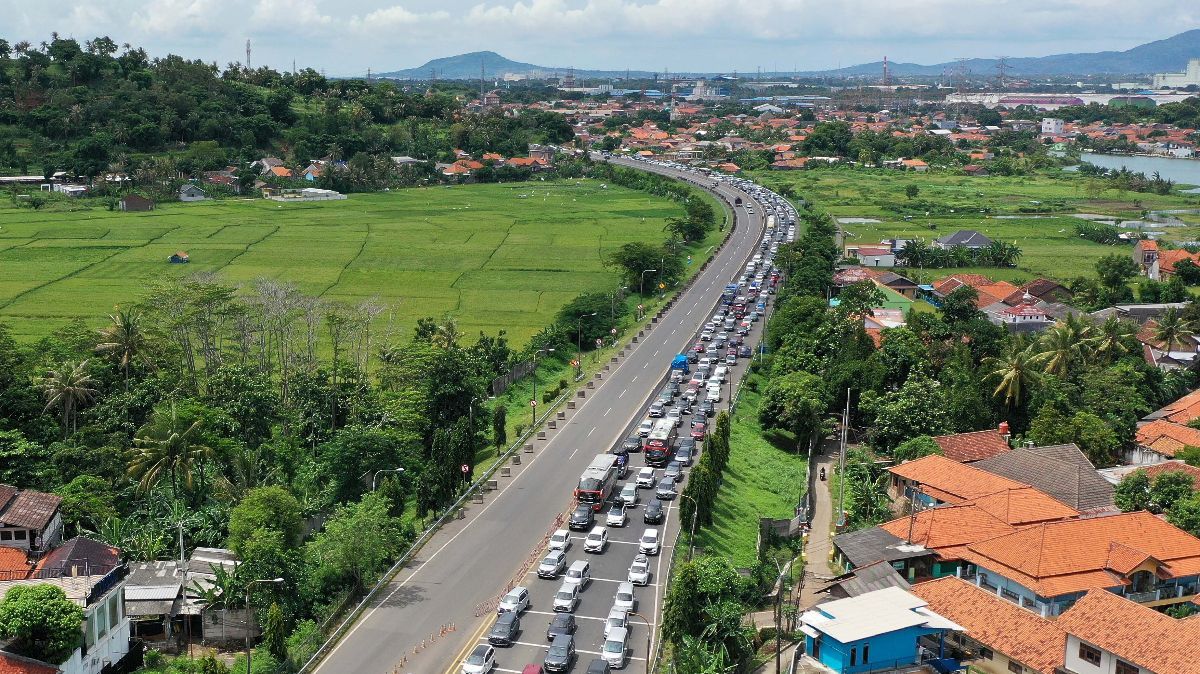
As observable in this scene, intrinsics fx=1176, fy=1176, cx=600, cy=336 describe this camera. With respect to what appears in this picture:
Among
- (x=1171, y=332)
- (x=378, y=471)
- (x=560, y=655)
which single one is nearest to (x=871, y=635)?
(x=560, y=655)

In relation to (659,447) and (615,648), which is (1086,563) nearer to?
(615,648)

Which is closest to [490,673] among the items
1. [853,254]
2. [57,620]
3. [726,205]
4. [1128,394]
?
[57,620]

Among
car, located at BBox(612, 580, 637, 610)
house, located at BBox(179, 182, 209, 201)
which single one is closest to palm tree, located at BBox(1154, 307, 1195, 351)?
car, located at BBox(612, 580, 637, 610)

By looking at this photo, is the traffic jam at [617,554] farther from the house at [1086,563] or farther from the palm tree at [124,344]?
the palm tree at [124,344]

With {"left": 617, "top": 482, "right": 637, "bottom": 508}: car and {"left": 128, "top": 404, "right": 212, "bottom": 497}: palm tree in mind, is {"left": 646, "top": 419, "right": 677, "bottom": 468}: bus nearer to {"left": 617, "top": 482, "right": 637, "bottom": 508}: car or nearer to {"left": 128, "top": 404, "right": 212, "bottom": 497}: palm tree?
{"left": 617, "top": 482, "right": 637, "bottom": 508}: car

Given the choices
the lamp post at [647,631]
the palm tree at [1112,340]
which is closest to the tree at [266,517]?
the lamp post at [647,631]

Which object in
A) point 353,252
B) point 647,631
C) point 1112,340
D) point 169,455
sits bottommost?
point 647,631
